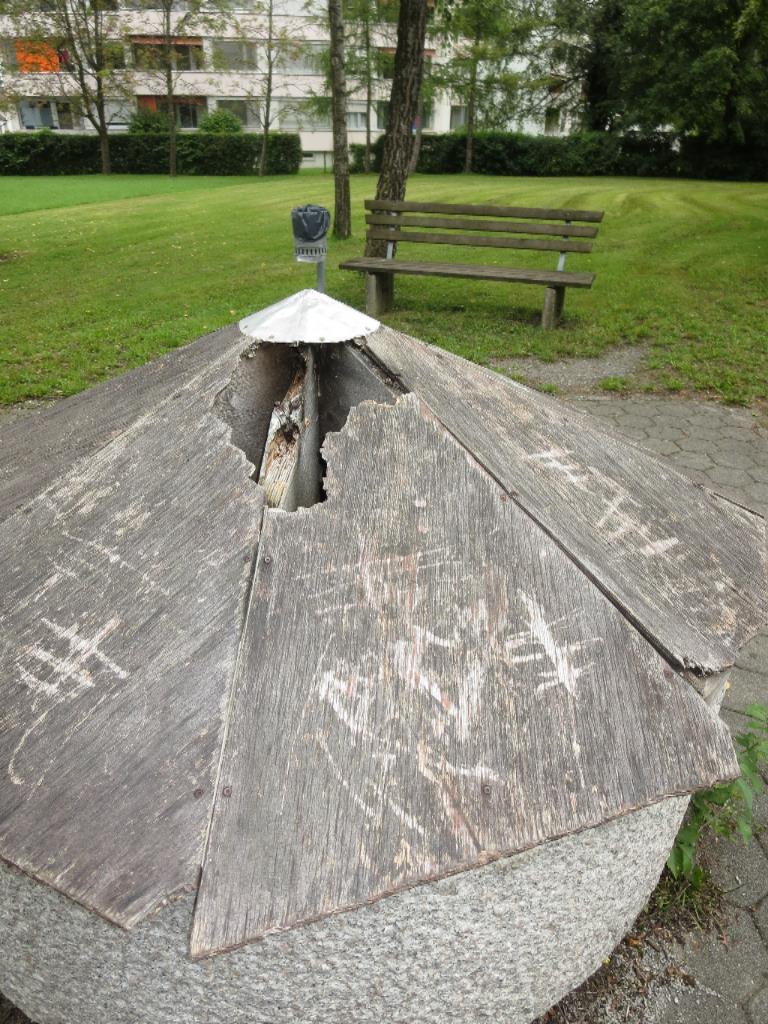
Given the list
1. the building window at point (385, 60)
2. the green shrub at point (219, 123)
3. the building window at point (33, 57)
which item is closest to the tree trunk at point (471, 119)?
the building window at point (385, 60)

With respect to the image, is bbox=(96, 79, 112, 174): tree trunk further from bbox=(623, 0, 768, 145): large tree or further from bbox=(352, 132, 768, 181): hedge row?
bbox=(623, 0, 768, 145): large tree

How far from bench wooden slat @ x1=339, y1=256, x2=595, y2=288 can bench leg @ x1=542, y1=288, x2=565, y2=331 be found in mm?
120

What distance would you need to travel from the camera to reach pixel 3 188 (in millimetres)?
23969

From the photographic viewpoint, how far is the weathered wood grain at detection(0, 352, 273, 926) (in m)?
1.05

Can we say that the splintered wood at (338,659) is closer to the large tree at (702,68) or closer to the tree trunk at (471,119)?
the large tree at (702,68)

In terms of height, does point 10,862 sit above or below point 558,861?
above

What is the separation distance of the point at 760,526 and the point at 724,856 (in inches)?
41.6

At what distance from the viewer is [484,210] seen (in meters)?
8.41

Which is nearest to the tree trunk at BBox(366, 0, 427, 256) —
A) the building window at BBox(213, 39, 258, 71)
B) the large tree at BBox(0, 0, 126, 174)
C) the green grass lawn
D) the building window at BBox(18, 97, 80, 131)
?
the green grass lawn

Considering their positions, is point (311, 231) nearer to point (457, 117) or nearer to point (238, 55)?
point (238, 55)

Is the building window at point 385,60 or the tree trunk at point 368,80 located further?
the building window at point 385,60

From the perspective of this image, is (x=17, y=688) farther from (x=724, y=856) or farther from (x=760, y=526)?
(x=724, y=856)

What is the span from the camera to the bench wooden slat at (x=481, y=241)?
7820 mm

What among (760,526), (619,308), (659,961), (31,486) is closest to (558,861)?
(659,961)
